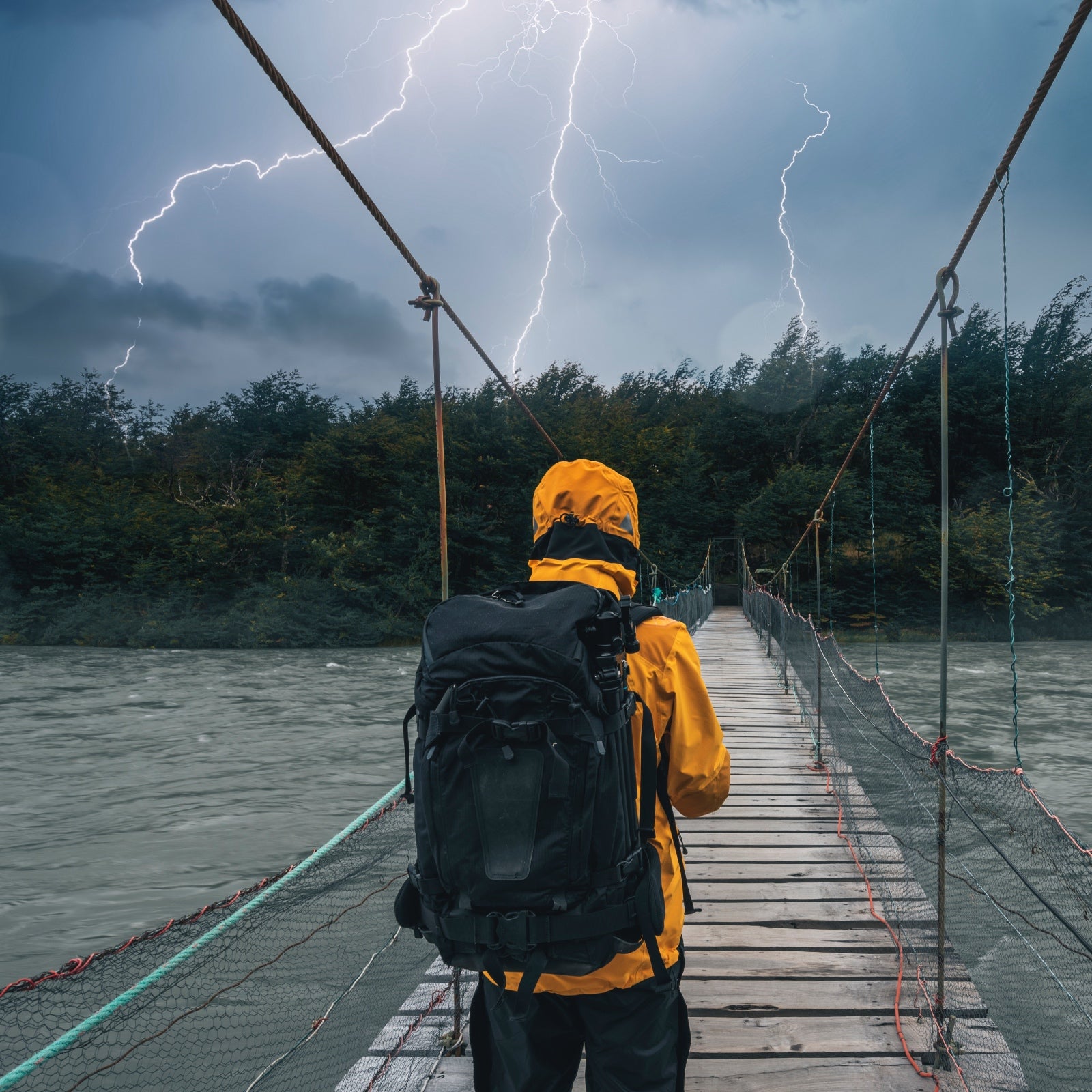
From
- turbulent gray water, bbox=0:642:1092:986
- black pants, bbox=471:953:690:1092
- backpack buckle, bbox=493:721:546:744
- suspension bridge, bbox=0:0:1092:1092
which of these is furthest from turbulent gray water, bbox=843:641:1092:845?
backpack buckle, bbox=493:721:546:744

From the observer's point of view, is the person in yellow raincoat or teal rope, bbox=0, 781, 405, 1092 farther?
the person in yellow raincoat

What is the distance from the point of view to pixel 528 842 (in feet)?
3.17

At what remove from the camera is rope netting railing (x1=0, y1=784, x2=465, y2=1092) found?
54.7 inches

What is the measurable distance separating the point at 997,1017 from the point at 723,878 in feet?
3.26

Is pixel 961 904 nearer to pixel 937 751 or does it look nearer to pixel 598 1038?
pixel 937 751

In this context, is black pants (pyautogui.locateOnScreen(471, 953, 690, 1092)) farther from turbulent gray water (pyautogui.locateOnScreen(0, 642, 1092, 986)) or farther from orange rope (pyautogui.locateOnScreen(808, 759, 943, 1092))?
turbulent gray water (pyautogui.locateOnScreen(0, 642, 1092, 986))

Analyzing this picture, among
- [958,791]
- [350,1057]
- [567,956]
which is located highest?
[567,956]

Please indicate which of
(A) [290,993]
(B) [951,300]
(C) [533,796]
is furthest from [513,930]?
(A) [290,993]

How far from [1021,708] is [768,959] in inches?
508

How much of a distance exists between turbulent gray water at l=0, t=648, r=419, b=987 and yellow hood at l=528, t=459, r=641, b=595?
524 cm

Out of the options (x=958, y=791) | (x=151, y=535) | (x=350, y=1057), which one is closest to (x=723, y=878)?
(x=958, y=791)

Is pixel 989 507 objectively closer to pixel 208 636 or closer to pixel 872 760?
pixel 208 636

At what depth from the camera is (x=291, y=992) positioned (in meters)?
3.45

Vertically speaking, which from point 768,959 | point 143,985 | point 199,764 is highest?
point 143,985
